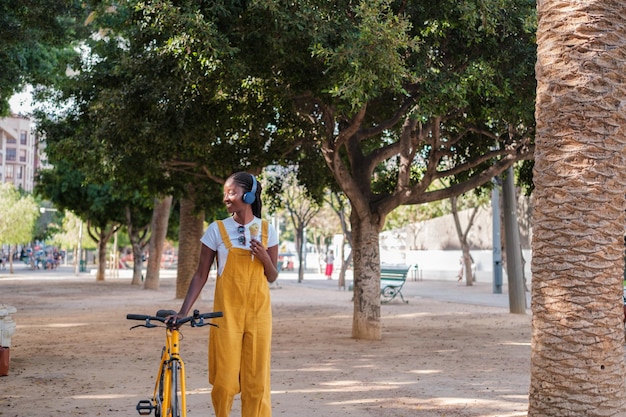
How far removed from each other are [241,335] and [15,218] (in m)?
67.6

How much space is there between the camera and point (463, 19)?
11391mm

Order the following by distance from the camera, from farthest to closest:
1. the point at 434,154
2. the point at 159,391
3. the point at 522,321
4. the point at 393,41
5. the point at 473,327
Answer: the point at 522,321 < the point at 473,327 < the point at 434,154 < the point at 393,41 < the point at 159,391

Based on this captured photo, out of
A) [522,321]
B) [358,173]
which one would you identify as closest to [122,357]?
[358,173]

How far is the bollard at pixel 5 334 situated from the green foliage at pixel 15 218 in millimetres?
59952

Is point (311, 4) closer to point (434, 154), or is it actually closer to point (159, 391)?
point (434, 154)

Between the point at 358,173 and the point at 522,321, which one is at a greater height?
the point at 358,173

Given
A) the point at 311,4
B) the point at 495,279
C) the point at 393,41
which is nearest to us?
the point at 393,41

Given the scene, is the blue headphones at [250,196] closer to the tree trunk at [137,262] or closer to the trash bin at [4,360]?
the trash bin at [4,360]

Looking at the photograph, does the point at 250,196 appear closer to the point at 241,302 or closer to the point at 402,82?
the point at 241,302

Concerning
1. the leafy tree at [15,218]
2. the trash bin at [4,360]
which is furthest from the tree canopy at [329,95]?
the leafy tree at [15,218]

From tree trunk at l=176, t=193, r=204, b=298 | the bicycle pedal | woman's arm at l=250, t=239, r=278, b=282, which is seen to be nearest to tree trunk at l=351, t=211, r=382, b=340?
woman's arm at l=250, t=239, r=278, b=282

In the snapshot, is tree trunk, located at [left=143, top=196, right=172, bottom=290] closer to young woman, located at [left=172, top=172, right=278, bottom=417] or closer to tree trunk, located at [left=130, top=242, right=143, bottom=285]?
tree trunk, located at [left=130, top=242, right=143, bottom=285]

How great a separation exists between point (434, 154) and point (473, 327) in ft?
15.4

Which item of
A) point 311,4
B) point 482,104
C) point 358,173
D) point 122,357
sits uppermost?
point 311,4
